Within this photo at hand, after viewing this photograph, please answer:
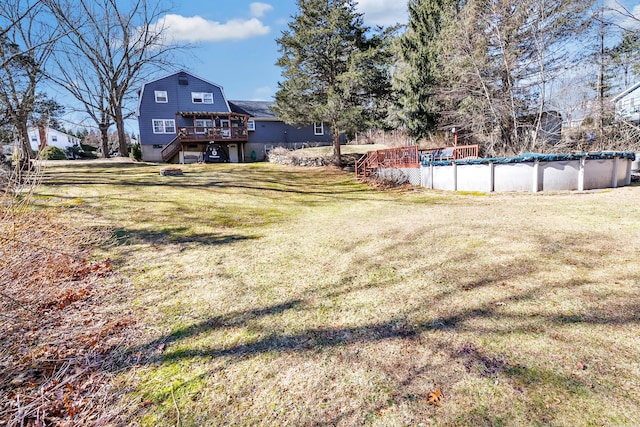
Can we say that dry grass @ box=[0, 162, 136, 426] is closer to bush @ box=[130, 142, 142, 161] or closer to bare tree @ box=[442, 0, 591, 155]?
bare tree @ box=[442, 0, 591, 155]

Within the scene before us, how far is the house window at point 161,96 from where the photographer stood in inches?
979

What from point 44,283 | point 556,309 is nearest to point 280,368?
point 556,309

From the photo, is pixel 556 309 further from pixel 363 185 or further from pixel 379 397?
pixel 363 185

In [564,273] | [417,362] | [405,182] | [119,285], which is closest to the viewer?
[417,362]

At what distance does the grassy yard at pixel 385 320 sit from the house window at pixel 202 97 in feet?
71.1

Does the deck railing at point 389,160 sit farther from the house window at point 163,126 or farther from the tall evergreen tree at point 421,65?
the house window at point 163,126

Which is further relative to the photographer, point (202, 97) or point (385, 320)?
point (202, 97)

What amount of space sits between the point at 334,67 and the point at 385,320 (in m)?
17.8

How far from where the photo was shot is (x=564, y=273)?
3799 millimetres

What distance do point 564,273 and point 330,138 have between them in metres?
27.0

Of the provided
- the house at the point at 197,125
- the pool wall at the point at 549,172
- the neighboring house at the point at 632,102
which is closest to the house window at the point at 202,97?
the house at the point at 197,125

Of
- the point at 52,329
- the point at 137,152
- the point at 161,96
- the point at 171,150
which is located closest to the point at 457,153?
the point at 52,329

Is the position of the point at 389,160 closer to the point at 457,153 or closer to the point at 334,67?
the point at 457,153

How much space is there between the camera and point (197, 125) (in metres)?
25.3
